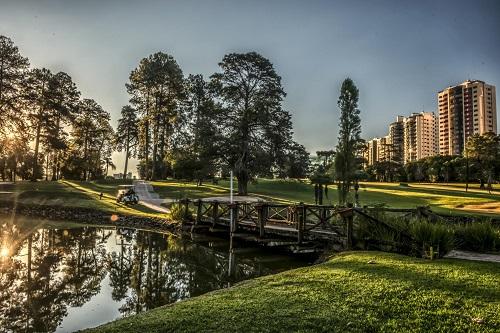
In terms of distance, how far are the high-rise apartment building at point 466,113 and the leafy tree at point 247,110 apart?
9885 cm

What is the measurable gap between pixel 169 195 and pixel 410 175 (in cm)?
6120

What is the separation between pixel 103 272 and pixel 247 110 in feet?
81.1

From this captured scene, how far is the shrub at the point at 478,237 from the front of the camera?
10.6m

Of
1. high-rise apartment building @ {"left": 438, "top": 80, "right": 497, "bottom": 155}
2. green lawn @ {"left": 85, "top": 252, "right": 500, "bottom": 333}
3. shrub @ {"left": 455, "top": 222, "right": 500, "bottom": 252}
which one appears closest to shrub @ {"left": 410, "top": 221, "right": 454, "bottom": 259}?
shrub @ {"left": 455, "top": 222, "right": 500, "bottom": 252}

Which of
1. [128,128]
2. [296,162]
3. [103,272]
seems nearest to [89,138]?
[128,128]

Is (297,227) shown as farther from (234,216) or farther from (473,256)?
(473,256)

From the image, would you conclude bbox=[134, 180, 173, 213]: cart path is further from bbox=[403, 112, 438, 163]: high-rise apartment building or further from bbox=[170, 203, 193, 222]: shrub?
bbox=[403, 112, 438, 163]: high-rise apartment building

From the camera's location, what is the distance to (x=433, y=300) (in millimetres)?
5625

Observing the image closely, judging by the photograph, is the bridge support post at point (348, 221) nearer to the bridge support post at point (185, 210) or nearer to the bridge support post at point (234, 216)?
the bridge support post at point (234, 216)

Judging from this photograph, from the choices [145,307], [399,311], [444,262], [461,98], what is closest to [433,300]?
[399,311]

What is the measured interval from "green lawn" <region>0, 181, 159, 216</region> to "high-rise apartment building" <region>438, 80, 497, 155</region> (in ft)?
366

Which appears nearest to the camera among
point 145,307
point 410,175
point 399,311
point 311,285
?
point 399,311

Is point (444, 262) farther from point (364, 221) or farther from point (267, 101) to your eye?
point (267, 101)

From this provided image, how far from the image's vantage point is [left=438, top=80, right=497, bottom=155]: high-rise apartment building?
112 metres
